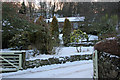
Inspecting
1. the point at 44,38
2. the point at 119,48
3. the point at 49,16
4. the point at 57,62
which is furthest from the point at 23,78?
the point at 49,16

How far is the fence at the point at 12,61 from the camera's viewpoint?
14.1 feet

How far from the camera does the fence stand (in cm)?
430

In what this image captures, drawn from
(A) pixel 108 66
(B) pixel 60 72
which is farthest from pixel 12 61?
(A) pixel 108 66

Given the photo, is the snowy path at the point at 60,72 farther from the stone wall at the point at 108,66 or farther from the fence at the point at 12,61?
the stone wall at the point at 108,66

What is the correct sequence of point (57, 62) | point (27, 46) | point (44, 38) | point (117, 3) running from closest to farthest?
1. point (57, 62)
2. point (117, 3)
3. point (27, 46)
4. point (44, 38)

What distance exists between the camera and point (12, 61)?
14.5 feet

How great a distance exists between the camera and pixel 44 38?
6.52m

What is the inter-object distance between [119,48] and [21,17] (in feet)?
18.6

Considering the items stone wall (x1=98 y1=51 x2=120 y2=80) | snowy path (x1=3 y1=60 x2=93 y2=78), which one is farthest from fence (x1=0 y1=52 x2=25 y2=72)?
stone wall (x1=98 y1=51 x2=120 y2=80)

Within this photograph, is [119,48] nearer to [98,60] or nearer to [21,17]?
[98,60]

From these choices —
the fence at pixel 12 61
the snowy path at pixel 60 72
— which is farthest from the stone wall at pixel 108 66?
the fence at pixel 12 61

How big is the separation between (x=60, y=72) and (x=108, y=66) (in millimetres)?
2003

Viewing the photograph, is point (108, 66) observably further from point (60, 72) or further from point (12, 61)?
point (12, 61)

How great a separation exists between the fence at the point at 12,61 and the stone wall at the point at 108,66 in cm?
282
